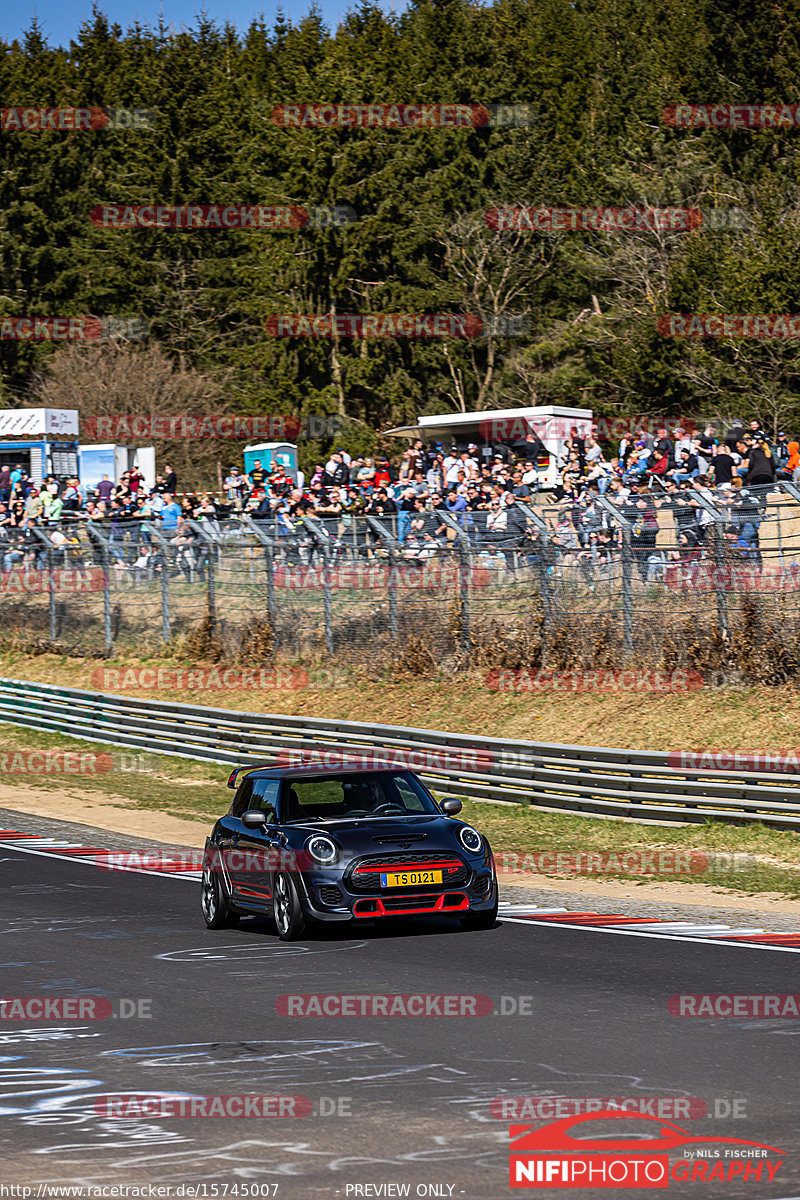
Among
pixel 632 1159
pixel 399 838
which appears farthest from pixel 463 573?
pixel 632 1159

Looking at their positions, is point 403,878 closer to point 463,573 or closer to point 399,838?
point 399,838

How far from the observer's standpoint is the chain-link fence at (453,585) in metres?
20.8

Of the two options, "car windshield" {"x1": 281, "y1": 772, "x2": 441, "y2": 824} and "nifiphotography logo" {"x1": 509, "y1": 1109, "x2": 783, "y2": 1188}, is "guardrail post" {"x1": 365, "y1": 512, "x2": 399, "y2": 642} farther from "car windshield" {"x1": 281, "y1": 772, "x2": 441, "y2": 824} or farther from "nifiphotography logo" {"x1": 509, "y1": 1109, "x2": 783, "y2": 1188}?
"nifiphotography logo" {"x1": 509, "y1": 1109, "x2": 783, "y2": 1188}

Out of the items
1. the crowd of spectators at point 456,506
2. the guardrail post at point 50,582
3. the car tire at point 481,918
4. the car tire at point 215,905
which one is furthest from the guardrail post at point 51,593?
the car tire at point 481,918

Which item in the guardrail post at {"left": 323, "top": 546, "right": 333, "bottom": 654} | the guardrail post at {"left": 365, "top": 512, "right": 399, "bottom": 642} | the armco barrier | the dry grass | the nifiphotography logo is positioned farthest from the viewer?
the guardrail post at {"left": 323, "top": 546, "right": 333, "bottom": 654}

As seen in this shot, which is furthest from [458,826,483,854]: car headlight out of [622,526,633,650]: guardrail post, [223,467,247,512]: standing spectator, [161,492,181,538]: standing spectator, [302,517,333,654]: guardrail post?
[223,467,247,512]: standing spectator

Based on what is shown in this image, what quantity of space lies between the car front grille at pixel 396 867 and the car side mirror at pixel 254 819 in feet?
3.16

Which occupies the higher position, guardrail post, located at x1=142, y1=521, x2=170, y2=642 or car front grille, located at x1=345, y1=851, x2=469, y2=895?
guardrail post, located at x1=142, y1=521, x2=170, y2=642

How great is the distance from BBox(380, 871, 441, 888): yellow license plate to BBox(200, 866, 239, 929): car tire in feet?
6.55

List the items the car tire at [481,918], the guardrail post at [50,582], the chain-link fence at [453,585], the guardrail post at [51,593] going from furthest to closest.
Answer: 1. the guardrail post at [51,593]
2. the guardrail post at [50,582]
3. the chain-link fence at [453,585]
4. the car tire at [481,918]

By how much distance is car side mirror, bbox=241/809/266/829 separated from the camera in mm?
12430

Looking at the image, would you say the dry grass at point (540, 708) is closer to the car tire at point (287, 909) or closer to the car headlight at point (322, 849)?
the car tire at point (287, 909)

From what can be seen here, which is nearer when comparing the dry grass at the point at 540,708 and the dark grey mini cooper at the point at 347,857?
the dark grey mini cooper at the point at 347,857

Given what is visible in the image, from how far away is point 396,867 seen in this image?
39.1ft
